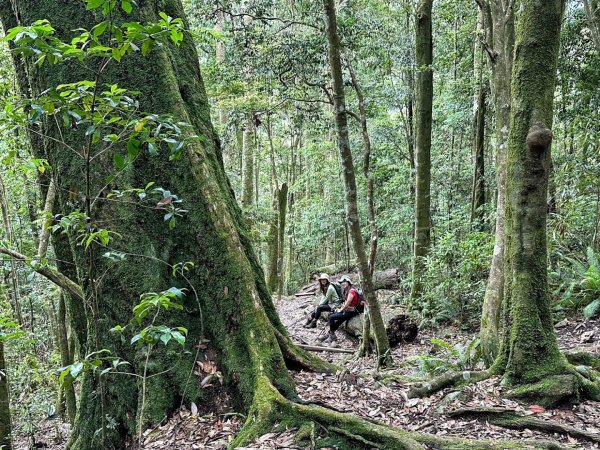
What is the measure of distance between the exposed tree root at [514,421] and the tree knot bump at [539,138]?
273 centimetres

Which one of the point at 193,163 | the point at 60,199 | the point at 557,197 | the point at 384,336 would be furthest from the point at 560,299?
the point at 60,199

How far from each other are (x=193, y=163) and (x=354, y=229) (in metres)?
3.20

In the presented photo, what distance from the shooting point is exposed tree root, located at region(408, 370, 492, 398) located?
5.10 meters

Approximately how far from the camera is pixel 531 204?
487 centimetres

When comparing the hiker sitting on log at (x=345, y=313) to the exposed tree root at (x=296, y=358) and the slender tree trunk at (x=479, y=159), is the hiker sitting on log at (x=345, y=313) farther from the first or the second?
the exposed tree root at (x=296, y=358)

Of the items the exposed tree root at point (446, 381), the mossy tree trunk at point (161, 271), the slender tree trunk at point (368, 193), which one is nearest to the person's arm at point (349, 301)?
the slender tree trunk at point (368, 193)

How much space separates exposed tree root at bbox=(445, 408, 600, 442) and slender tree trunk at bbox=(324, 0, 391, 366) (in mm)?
3211

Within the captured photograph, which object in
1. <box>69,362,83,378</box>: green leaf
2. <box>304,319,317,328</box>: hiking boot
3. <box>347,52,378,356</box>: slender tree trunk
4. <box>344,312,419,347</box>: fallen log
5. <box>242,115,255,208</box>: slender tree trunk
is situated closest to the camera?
<box>69,362,83,378</box>: green leaf

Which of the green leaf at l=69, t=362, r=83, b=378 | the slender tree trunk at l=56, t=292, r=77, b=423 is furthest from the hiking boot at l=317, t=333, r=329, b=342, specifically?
the green leaf at l=69, t=362, r=83, b=378

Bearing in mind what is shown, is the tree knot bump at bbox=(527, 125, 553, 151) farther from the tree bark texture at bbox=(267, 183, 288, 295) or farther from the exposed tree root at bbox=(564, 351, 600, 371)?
the tree bark texture at bbox=(267, 183, 288, 295)

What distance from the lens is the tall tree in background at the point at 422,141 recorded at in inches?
512

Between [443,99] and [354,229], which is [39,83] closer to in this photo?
[354,229]

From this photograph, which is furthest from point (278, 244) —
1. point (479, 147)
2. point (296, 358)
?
point (296, 358)

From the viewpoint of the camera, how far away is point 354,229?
7289mm
